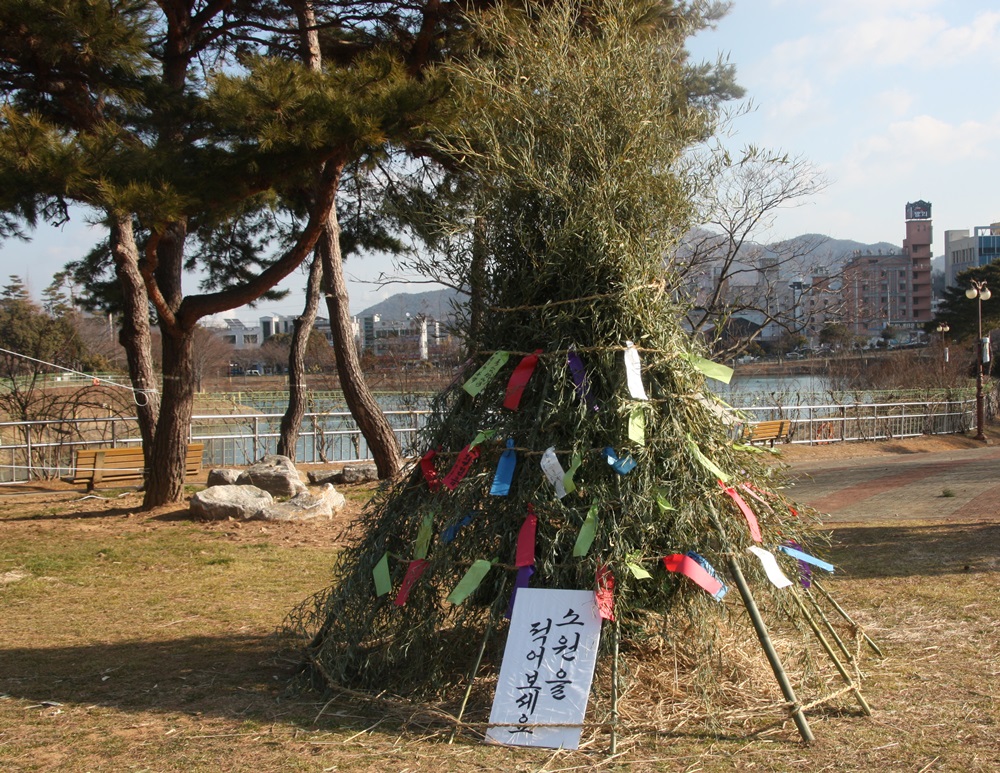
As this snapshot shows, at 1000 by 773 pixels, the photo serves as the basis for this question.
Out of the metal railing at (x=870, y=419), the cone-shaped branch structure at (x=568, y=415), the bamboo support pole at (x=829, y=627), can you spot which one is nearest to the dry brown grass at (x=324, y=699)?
the bamboo support pole at (x=829, y=627)

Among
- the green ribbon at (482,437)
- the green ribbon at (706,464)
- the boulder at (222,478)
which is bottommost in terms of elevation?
the boulder at (222,478)

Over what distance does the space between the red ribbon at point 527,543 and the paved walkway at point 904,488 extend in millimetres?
4892

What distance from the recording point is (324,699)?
4043 mm

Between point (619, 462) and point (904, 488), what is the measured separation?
10674mm

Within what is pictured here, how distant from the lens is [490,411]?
13.5ft

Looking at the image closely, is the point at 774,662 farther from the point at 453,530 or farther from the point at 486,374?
the point at 486,374

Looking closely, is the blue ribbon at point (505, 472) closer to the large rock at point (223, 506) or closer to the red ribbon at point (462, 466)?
the red ribbon at point (462, 466)

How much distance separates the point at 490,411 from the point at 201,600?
11.3 ft

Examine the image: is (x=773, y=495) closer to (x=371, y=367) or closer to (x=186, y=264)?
(x=186, y=264)

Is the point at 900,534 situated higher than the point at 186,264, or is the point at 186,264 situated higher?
the point at 186,264

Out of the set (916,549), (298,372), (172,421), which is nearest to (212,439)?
(298,372)

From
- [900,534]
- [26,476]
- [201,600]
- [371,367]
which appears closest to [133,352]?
[26,476]

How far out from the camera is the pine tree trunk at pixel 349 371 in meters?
12.4

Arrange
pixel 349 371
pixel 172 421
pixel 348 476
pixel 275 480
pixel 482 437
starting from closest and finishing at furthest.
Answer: pixel 482 437 < pixel 172 421 < pixel 275 480 < pixel 349 371 < pixel 348 476
